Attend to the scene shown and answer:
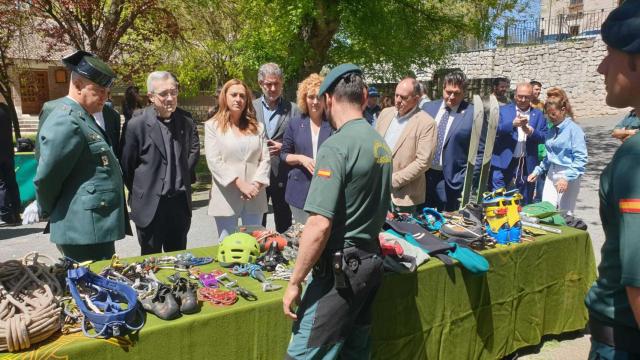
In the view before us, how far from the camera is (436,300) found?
3.18 m

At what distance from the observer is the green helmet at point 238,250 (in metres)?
3.00

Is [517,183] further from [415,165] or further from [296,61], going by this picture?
[296,61]

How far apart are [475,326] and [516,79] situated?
22.1 metres

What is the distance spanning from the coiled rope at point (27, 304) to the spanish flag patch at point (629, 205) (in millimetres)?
2160

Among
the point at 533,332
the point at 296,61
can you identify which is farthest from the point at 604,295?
the point at 296,61

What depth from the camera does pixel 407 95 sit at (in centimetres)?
450

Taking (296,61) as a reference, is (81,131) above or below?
below

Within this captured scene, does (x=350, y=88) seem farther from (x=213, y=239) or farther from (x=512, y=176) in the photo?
(x=213, y=239)

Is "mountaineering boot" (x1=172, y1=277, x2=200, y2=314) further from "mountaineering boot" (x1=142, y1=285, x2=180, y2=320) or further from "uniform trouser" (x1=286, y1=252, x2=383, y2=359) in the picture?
"uniform trouser" (x1=286, y1=252, x2=383, y2=359)

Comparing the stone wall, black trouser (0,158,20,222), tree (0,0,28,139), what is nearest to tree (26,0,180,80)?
tree (0,0,28,139)

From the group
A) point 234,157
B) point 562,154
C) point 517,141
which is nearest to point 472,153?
point 517,141

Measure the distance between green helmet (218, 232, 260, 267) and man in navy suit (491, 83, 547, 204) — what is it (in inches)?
141

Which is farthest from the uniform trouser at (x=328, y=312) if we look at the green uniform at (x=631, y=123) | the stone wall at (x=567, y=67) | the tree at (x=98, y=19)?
the stone wall at (x=567, y=67)

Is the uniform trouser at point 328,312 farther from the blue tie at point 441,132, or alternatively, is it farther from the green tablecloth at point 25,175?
the green tablecloth at point 25,175
